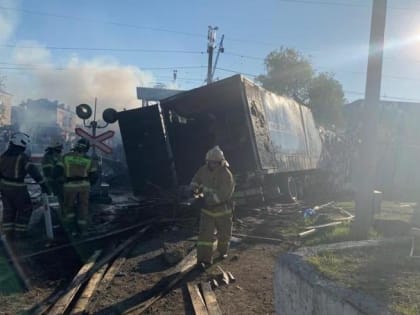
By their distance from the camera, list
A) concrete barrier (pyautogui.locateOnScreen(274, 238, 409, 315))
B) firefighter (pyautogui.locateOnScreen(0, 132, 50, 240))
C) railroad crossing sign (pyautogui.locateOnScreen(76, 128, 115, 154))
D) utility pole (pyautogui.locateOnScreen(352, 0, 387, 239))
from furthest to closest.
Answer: railroad crossing sign (pyautogui.locateOnScreen(76, 128, 115, 154))
firefighter (pyautogui.locateOnScreen(0, 132, 50, 240))
utility pole (pyautogui.locateOnScreen(352, 0, 387, 239))
concrete barrier (pyautogui.locateOnScreen(274, 238, 409, 315))

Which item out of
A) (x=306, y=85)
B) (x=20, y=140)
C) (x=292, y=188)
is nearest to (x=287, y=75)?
(x=306, y=85)

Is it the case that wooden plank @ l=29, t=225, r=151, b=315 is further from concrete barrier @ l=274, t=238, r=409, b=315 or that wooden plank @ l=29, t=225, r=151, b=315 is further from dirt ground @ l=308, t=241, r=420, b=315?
dirt ground @ l=308, t=241, r=420, b=315

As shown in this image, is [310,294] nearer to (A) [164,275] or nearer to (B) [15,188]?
(A) [164,275]

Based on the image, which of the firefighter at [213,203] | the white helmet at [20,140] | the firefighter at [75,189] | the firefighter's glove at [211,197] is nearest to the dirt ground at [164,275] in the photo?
the firefighter at [213,203]

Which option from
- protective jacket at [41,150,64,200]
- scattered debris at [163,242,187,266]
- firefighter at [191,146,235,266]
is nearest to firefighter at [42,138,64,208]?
protective jacket at [41,150,64,200]

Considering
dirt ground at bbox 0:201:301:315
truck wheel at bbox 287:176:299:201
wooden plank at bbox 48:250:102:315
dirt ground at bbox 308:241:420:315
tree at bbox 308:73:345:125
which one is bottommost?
dirt ground at bbox 0:201:301:315

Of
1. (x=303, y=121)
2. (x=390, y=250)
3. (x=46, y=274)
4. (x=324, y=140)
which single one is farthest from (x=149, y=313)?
(x=324, y=140)

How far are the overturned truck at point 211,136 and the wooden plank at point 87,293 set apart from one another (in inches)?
195

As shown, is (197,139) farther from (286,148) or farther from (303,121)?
(303,121)

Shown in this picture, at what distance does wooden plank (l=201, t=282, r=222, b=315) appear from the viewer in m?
4.25

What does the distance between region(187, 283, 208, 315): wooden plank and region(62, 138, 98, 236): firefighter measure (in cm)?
316

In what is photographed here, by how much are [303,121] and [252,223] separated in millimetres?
6353

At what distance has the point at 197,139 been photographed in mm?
10930

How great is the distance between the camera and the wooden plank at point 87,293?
413 cm
